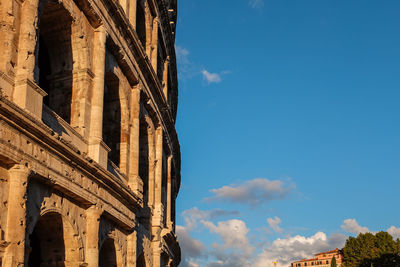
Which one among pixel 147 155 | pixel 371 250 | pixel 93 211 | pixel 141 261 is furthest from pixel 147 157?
pixel 371 250

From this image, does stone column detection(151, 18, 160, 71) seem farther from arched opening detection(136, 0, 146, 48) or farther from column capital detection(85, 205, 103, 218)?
column capital detection(85, 205, 103, 218)

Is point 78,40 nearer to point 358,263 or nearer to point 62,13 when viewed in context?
point 62,13

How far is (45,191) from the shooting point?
13250mm

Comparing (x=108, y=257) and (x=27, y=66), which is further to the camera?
(x=108, y=257)

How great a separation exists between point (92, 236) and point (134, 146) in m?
6.17

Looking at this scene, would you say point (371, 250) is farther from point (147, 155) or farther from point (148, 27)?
point (148, 27)

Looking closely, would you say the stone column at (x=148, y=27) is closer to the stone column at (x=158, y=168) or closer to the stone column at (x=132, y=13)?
the stone column at (x=132, y=13)

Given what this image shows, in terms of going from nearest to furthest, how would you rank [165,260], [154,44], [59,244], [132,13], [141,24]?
1. [59,244]
2. [132,13]
3. [141,24]
4. [154,44]
5. [165,260]

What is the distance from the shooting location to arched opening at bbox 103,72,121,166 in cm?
2069

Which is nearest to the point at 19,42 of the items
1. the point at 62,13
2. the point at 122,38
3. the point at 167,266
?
the point at 62,13

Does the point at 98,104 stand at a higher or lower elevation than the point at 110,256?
higher

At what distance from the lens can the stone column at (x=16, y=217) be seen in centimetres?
1100

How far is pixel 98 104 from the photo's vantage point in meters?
17.1

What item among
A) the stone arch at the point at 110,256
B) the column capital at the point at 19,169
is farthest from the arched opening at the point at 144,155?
the column capital at the point at 19,169
